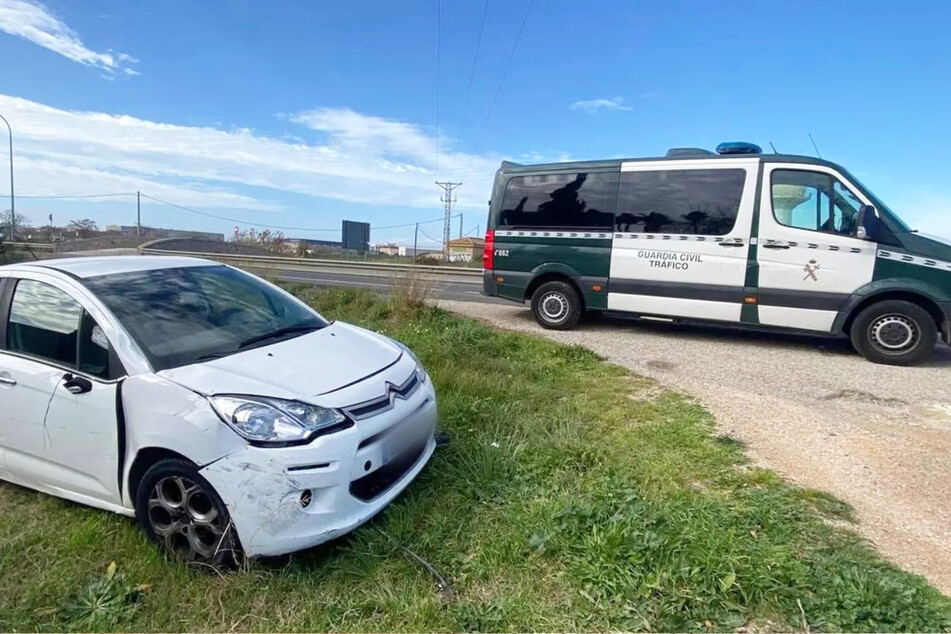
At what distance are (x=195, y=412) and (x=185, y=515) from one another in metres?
0.56

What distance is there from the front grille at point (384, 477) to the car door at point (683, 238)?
5383mm

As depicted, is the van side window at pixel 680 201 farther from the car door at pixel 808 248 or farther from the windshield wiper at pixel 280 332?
the windshield wiper at pixel 280 332

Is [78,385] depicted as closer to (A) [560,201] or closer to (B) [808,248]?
(A) [560,201]

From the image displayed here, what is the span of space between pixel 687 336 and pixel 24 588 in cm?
780

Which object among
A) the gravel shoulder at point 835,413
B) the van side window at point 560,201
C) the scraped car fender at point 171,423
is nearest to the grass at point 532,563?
the gravel shoulder at point 835,413

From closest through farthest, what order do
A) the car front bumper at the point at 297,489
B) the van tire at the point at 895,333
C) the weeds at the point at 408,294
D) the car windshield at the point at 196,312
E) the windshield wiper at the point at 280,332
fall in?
1. the car front bumper at the point at 297,489
2. the car windshield at the point at 196,312
3. the windshield wiper at the point at 280,332
4. the van tire at the point at 895,333
5. the weeds at the point at 408,294

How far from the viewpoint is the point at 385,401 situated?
279cm

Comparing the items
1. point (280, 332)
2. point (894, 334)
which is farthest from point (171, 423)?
point (894, 334)

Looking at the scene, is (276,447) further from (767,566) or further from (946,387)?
(946,387)

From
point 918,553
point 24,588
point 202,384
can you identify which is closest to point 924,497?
point 918,553

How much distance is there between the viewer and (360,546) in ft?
8.54

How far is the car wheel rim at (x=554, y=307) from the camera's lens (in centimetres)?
820

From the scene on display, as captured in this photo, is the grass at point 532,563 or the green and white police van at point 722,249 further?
the green and white police van at point 722,249

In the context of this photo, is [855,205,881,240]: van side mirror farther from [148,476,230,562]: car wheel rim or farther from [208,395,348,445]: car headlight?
[148,476,230,562]: car wheel rim
